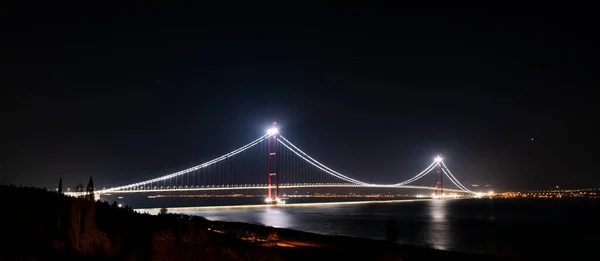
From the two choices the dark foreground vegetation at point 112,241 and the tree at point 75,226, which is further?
the tree at point 75,226

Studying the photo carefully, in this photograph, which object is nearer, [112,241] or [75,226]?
[75,226]

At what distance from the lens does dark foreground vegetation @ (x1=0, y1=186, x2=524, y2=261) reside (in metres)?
9.14

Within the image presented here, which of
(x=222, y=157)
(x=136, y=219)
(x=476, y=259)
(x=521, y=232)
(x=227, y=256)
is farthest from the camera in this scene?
(x=222, y=157)

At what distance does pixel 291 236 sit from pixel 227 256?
1026 centimetres

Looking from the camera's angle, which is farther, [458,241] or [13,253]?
[458,241]

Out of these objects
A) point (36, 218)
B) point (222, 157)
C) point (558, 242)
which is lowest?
point (558, 242)

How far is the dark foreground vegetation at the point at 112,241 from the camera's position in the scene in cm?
914

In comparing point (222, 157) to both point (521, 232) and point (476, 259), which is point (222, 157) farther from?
point (476, 259)

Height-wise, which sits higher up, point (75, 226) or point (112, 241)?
point (75, 226)

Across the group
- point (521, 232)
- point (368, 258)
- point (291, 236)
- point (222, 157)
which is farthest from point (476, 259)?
point (222, 157)

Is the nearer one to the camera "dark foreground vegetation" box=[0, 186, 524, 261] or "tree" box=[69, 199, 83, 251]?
"dark foreground vegetation" box=[0, 186, 524, 261]

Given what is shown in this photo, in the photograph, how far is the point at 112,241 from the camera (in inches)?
476

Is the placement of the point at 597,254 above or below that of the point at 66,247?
below

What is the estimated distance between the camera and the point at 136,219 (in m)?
18.8
